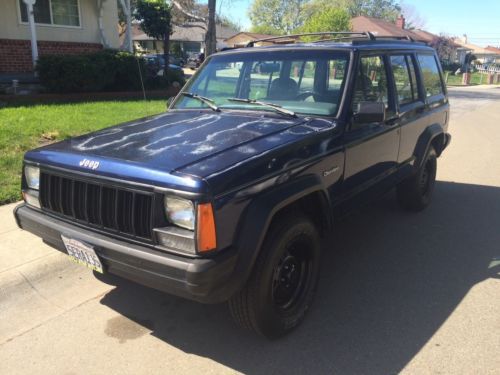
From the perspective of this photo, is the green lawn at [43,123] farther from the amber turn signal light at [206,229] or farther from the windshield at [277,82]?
the amber turn signal light at [206,229]

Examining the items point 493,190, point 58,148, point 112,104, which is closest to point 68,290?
point 58,148

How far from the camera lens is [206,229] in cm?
249

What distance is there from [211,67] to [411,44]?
239 cm

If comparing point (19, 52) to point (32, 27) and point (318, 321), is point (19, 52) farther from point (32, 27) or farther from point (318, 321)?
point (318, 321)

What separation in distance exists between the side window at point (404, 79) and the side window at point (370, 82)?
0.90 ft

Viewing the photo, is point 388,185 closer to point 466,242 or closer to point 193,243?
point 466,242

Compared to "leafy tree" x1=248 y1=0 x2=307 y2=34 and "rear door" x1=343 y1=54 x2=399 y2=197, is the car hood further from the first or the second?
"leafy tree" x1=248 y1=0 x2=307 y2=34

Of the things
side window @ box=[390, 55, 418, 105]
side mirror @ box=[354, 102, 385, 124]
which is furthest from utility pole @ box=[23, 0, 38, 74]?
side mirror @ box=[354, 102, 385, 124]

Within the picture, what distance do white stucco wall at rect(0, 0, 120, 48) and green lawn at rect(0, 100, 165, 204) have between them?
15.3 ft

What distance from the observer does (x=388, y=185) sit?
4.54 meters

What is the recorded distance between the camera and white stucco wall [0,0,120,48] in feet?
45.0

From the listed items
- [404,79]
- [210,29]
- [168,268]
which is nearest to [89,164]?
[168,268]

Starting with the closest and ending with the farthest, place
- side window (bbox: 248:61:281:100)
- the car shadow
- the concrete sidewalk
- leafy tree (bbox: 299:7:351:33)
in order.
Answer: the car shadow
the concrete sidewalk
side window (bbox: 248:61:281:100)
leafy tree (bbox: 299:7:351:33)

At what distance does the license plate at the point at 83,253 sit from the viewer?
112 inches
